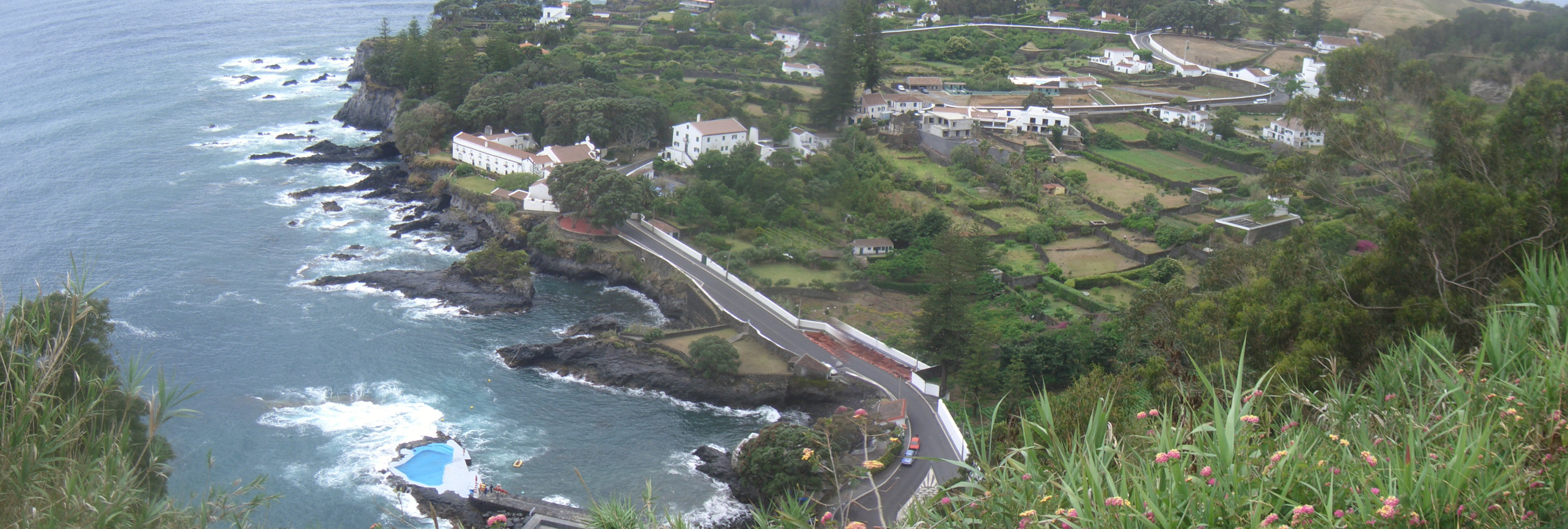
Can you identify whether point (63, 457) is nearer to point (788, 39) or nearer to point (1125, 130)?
point (1125, 130)

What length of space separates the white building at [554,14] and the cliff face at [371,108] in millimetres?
10567

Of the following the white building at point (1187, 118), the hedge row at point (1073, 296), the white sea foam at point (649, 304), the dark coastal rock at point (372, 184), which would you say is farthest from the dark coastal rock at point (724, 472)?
→ the white building at point (1187, 118)

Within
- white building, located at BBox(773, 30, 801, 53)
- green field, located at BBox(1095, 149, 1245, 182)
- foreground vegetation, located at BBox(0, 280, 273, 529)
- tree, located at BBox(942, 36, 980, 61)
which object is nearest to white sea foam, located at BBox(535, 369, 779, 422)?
foreground vegetation, located at BBox(0, 280, 273, 529)

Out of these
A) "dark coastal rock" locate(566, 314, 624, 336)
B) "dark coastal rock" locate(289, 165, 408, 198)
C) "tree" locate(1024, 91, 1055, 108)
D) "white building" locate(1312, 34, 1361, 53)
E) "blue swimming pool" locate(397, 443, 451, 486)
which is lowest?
"blue swimming pool" locate(397, 443, 451, 486)

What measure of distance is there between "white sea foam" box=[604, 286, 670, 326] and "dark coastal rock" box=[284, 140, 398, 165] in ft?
39.6

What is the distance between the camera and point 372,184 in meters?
29.5

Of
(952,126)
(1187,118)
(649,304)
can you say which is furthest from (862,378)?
(1187,118)

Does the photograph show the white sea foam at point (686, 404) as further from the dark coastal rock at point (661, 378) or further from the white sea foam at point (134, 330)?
the white sea foam at point (134, 330)

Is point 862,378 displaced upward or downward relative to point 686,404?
upward

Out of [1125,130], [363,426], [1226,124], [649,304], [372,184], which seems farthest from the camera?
[1125,130]

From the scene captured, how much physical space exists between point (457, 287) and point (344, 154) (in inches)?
453

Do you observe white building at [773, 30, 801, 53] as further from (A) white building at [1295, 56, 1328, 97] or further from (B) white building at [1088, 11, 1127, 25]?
(A) white building at [1295, 56, 1328, 97]

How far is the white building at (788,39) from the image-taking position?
42.2 m

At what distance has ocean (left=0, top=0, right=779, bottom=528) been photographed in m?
16.1
